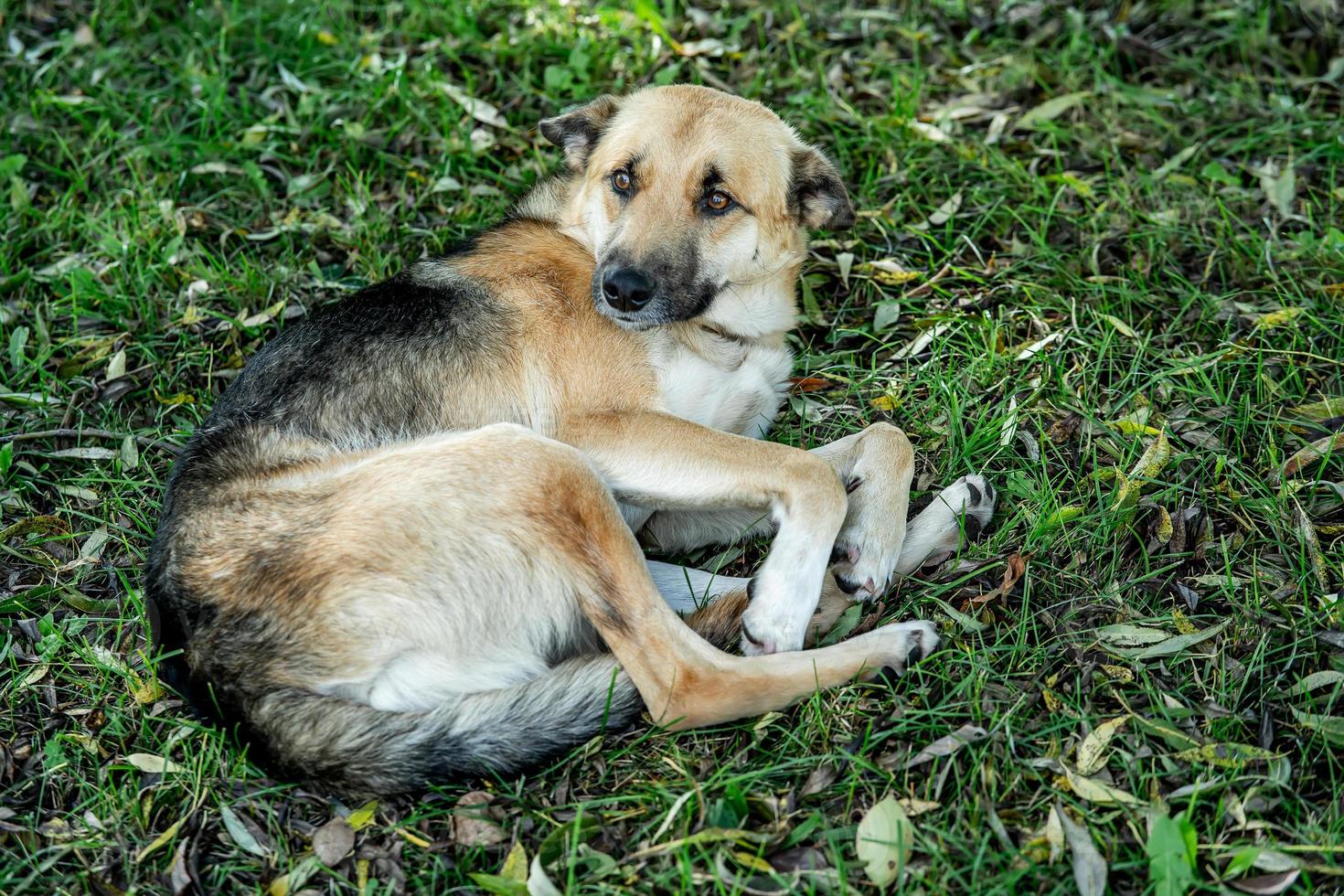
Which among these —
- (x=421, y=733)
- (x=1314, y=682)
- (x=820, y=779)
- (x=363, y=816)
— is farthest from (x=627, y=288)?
(x=1314, y=682)

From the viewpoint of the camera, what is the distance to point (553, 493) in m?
3.34

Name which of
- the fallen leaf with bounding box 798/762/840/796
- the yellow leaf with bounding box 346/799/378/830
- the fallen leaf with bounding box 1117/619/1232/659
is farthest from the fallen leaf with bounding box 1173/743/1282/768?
the yellow leaf with bounding box 346/799/378/830

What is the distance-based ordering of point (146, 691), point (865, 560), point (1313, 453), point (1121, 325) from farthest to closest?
point (1121, 325) < point (1313, 453) < point (865, 560) < point (146, 691)

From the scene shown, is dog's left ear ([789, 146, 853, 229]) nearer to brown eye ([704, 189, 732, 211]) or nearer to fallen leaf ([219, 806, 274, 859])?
brown eye ([704, 189, 732, 211])

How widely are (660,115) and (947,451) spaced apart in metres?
1.72

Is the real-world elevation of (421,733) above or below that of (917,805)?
above

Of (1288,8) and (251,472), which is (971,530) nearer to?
(251,472)

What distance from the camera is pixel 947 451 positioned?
432 centimetres

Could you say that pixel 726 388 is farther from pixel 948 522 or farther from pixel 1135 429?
pixel 1135 429

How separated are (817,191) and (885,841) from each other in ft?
8.17

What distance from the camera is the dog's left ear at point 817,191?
430 centimetres

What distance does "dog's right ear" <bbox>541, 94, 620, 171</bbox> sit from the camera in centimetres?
443

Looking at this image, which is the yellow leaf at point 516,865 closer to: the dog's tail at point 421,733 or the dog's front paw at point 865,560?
the dog's tail at point 421,733

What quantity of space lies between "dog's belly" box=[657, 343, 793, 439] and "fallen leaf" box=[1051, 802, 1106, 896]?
1798 millimetres
